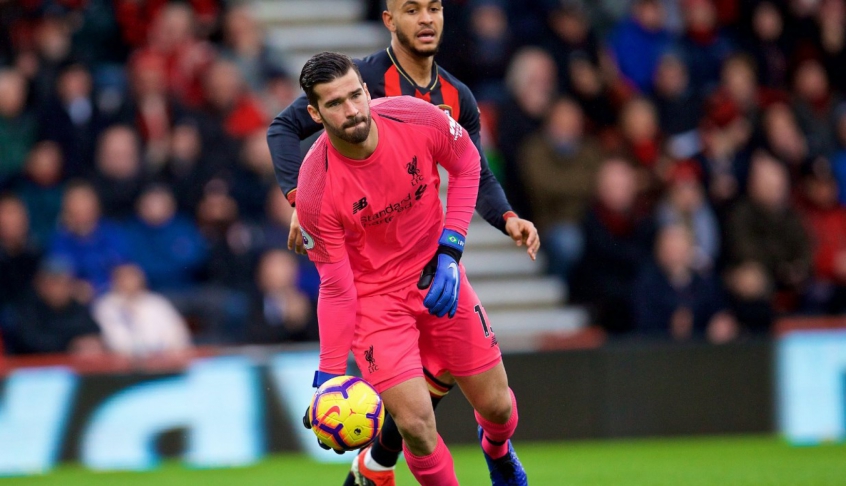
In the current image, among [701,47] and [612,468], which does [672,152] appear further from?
[612,468]

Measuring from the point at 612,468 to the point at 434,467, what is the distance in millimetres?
3521

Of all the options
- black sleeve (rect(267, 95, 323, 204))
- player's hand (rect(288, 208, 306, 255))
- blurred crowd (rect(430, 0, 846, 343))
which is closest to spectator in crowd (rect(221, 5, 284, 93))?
blurred crowd (rect(430, 0, 846, 343))

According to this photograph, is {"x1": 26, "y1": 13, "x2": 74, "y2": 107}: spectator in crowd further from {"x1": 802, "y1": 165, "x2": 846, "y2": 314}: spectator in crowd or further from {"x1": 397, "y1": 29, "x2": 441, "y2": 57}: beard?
{"x1": 802, "y1": 165, "x2": 846, "y2": 314}: spectator in crowd

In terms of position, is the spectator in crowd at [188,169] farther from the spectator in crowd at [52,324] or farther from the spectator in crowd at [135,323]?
the spectator in crowd at [52,324]

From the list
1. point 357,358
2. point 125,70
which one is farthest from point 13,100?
point 357,358

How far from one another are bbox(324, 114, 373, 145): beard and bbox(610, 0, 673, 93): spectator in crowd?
27.4 ft

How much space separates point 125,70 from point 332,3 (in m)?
2.72

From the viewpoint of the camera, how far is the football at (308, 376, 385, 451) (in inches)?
227

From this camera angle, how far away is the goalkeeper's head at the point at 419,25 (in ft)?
21.2

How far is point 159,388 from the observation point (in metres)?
10.5

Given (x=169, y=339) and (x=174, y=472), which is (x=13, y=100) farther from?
(x=174, y=472)

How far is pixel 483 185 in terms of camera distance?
6.86 meters

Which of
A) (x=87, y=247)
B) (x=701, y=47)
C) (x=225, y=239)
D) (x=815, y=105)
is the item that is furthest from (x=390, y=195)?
(x=815, y=105)

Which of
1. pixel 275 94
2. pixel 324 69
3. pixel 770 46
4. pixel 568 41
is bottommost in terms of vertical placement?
pixel 770 46
